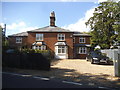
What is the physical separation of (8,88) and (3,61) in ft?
21.6

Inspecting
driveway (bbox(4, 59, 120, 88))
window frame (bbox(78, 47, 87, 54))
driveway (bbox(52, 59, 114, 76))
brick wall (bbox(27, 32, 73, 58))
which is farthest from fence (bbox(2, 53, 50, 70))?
window frame (bbox(78, 47, 87, 54))

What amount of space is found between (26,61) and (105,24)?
16.7 meters

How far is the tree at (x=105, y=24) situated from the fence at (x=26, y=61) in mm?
14854

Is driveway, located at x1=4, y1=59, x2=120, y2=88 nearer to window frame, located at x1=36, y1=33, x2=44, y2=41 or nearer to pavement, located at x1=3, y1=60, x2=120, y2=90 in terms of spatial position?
pavement, located at x1=3, y1=60, x2=120, y2=90

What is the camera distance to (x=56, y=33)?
2578 centimetres

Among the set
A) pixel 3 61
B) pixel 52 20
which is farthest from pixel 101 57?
pixel 52 20

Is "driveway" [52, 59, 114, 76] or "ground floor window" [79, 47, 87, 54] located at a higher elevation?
"ground floor window" [79, 47, 87, 54]

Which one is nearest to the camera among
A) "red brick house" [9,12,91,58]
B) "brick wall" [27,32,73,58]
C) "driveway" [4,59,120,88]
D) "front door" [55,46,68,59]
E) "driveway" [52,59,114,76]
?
"driveway" [4,59,120,88]

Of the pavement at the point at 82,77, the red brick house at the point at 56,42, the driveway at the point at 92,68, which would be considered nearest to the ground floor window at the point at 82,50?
the red brick house at the point at 56,42

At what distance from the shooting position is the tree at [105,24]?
2053 cm

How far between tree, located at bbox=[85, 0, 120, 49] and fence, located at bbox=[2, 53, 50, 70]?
14.9m

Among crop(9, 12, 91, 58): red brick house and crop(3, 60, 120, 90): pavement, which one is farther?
crop(9, 12, 91, 58): red brick house

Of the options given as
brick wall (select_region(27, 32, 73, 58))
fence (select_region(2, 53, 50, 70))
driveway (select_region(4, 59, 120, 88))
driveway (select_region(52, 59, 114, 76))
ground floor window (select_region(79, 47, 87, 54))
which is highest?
brick wall (select_region(27, 32, 73, 58))

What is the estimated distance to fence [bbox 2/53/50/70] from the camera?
1005cm
